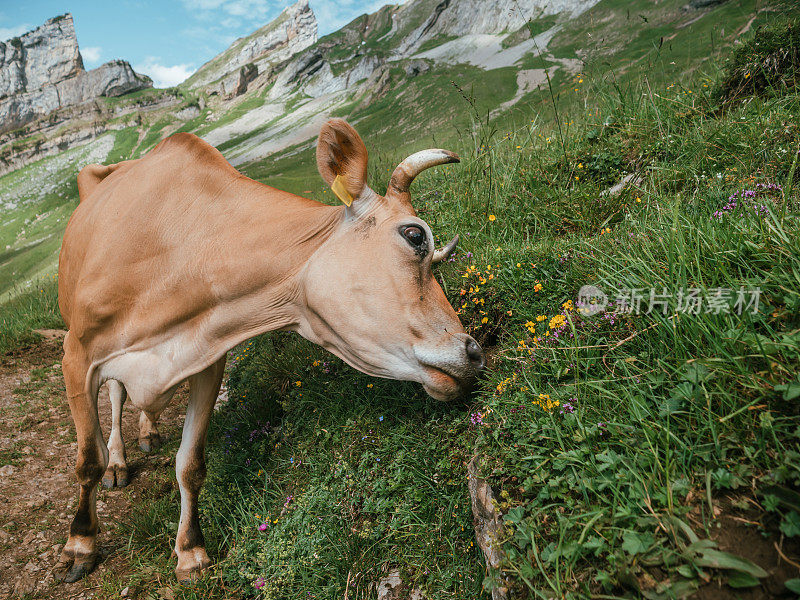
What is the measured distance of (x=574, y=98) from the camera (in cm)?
702

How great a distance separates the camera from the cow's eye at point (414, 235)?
9.59 feet

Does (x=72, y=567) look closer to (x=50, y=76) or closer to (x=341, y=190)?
(x=341, y=190)

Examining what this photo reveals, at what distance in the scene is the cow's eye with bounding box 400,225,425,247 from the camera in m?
2.92

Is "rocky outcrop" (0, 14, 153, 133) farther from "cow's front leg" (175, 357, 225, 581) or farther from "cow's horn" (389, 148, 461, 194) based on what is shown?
"cow's horn" (389, 148, 461, 194)

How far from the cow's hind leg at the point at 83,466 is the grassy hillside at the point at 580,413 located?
1.26 ft

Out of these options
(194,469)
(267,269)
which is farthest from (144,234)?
(194,469)

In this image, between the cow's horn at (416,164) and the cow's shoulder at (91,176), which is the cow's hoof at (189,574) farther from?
the cow's shoulder at (91,176)

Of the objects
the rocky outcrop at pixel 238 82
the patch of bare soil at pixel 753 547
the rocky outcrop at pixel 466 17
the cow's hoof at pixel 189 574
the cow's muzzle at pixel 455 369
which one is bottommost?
the cow's hoof at pixel 189 574

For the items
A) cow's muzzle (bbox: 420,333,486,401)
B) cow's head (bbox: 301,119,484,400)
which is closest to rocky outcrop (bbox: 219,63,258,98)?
cow's head (bbox: 301,119,484,400)

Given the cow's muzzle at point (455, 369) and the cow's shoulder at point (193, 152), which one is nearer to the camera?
the cow's muzzle at point (455, 369)

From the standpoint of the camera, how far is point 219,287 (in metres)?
3.33

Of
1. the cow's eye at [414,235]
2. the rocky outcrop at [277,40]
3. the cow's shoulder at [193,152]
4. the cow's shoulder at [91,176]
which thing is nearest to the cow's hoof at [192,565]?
the cow's eye at [414,235]

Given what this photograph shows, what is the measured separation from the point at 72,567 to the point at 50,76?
197 metres

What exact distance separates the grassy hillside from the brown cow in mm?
478
